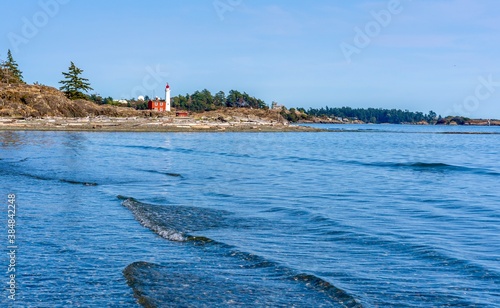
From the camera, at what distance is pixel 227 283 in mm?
7832

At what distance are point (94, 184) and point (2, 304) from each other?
12943mm

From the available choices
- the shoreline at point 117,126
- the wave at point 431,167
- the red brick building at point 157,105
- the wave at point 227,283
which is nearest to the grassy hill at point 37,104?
the shoreline at point 117,126

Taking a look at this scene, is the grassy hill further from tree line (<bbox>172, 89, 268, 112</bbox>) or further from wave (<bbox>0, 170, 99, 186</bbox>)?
tree line (<bbox>172, 89, 268, 112</bbox>)

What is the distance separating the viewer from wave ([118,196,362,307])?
7113 mm

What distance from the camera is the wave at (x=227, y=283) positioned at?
7113 millimetres

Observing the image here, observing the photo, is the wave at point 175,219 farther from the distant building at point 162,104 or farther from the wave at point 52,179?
the distant building at point 162,104

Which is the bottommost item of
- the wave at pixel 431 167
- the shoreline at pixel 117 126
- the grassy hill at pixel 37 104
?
the wave at pixel 431 167

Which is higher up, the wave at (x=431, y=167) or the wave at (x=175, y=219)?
the wave at (x=175, y=219)

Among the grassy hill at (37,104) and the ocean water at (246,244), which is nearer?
the ocean water at (246,244)

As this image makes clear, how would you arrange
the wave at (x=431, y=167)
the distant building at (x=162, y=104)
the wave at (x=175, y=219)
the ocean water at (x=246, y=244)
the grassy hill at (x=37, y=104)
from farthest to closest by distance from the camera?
the distant building at (x=162, y=104), the grassy hill at (x=37, y=104), the wave at (x=431, y=167), the wave at (x=175, y=219), the ocean water at (x=246, y=244)

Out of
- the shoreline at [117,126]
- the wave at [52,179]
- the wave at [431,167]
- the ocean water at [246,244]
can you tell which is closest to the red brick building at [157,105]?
the shoreline at [117,126]

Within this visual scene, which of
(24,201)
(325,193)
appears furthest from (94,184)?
(325,193)

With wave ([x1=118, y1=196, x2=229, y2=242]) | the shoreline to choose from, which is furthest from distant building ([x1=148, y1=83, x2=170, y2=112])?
wave ([x1=118, y1=196, x2=229, y2=242])

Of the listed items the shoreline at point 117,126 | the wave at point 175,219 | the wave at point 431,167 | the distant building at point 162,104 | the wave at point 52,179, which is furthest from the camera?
the distant building at point 162,104
